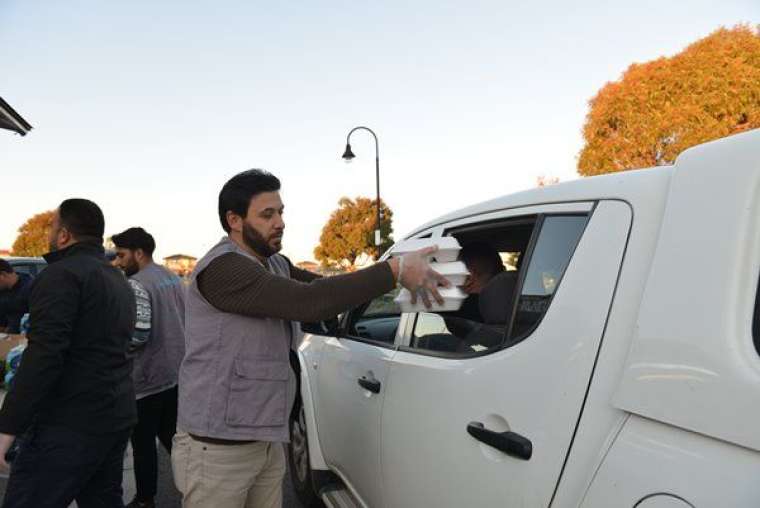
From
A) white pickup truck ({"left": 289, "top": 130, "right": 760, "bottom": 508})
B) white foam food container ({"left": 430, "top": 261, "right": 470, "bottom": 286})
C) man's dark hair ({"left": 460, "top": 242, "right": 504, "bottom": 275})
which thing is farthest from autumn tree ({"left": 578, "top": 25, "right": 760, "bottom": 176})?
white foam food container ({"left": 430, "top": 261, "right": 470, "bottom": 286})

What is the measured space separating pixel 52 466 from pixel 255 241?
132 cm

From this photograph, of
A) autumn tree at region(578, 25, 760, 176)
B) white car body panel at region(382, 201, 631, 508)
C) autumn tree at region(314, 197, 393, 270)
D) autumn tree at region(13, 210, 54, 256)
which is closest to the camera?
white car body panel at region(382, 201, 631, 508)

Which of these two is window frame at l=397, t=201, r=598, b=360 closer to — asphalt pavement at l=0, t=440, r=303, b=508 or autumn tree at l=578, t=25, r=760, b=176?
asphalt pavement at l=0, t=440, r=303, b=508

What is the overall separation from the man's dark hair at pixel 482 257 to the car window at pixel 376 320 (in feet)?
1.42

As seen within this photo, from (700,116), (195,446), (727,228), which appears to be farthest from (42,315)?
(700,116)

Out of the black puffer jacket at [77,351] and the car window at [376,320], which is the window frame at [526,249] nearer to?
the car window at [376,320]

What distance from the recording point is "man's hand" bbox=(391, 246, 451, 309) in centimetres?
150

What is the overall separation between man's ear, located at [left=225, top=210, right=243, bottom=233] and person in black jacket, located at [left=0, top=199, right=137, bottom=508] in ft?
2.49

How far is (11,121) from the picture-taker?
21.4 feet

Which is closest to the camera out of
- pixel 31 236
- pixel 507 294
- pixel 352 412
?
pixel 507 294

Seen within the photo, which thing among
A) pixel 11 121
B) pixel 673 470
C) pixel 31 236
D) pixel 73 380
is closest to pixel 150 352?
pixel 73 380

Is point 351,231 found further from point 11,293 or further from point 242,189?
point 242,189

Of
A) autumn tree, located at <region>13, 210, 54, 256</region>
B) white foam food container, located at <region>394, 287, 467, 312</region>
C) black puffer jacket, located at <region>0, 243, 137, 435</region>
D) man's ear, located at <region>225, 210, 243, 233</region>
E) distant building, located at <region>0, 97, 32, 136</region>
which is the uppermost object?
distant building, located at <region>0, 97, 32, 136</region>

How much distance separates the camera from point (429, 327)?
6.81ft
